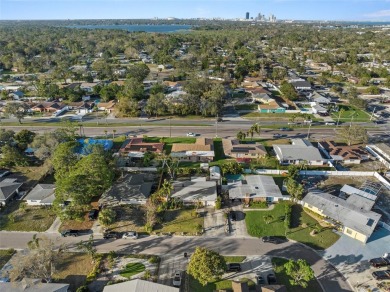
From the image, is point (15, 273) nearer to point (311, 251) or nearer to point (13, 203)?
point (13, 203)

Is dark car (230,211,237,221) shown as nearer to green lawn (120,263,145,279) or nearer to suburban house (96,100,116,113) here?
Result: green lawn (120,263,145,279)

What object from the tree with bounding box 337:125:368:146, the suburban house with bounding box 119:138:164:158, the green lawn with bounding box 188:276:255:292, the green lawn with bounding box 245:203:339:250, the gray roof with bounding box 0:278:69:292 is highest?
the tree with bounding box 337:125:368:146

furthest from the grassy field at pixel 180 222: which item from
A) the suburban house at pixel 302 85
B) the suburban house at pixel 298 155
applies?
the suburban house at pixel 302 85

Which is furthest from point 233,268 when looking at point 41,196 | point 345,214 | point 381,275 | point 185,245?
point 41,196

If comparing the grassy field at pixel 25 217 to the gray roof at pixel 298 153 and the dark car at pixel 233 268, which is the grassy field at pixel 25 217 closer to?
the dark car at pixel 233 268

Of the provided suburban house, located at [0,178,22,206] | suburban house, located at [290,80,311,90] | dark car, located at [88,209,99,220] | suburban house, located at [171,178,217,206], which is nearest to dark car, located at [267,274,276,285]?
suburban house, located at [171,178,217,206]

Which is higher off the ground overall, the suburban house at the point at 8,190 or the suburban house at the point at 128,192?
the suburban house at the point at 128,192

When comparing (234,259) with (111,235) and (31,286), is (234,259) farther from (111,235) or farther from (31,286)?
(31,286)
